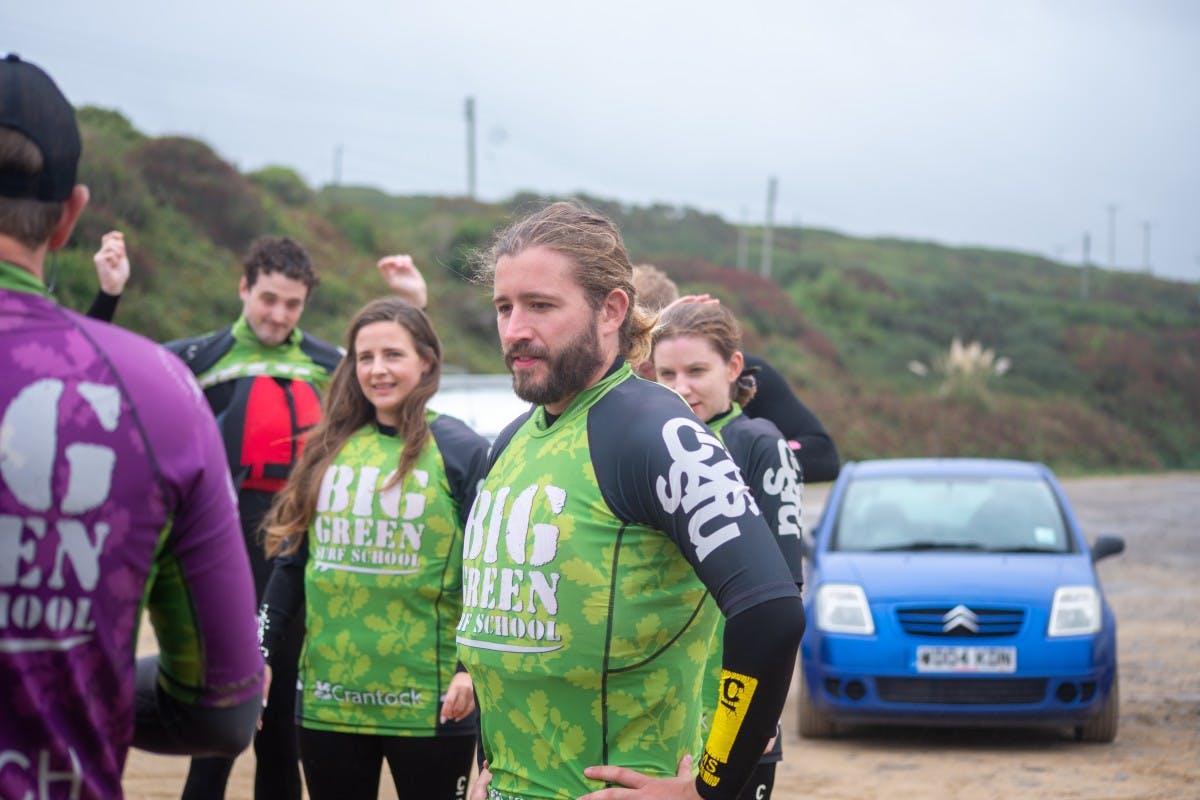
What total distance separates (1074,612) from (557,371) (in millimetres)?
6252

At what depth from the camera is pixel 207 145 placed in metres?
36.3

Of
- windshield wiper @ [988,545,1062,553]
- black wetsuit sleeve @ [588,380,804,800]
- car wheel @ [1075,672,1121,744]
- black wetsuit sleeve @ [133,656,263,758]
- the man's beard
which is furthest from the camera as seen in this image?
windshield wiper @ [988,545,1062,553]

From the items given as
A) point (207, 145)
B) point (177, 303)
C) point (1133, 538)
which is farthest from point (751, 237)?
point (1133, 538)

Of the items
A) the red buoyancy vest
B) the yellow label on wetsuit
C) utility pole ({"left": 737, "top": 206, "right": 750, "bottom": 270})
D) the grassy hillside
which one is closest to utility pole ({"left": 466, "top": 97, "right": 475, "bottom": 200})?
the grassy hillside

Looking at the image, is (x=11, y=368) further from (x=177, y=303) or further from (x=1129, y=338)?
(x=1129, y=338)

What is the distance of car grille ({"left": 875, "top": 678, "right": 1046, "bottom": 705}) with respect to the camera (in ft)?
26.6

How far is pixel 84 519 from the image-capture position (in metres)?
1.89

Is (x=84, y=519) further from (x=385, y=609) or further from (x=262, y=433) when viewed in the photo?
(x=262, y=433)

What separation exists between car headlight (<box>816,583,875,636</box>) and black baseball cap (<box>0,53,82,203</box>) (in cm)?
689

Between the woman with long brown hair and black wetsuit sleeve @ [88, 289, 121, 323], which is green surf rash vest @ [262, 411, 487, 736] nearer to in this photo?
the woman with long brown hair

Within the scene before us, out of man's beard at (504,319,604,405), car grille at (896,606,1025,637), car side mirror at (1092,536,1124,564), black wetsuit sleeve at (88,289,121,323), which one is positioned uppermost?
black wetsuit sleeve at (88,289,121,323)

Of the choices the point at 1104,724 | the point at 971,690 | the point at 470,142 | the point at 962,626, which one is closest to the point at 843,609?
the point at 962,626

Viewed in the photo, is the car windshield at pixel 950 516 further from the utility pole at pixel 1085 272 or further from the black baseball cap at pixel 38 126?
the utility pole at pixel 1085 272

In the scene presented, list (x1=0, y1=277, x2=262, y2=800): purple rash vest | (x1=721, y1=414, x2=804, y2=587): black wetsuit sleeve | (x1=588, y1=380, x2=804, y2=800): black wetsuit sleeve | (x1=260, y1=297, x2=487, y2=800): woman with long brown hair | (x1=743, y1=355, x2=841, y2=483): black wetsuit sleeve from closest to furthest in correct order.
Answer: (x1=0, y1=277, x2=262, y2=800): purple rash vest
(x1=588, y1=380, x2=804, y2=800): black wetsuit sleeve
(x1=721, y1=414, x2=804, y2=587): black wetsuit sleeve
(x1=260, y1=297, x2=487, y2=800): woman with long brown hair
(x1=743, y1=355, x2=841, y2=483): black wetsuit sleeve
